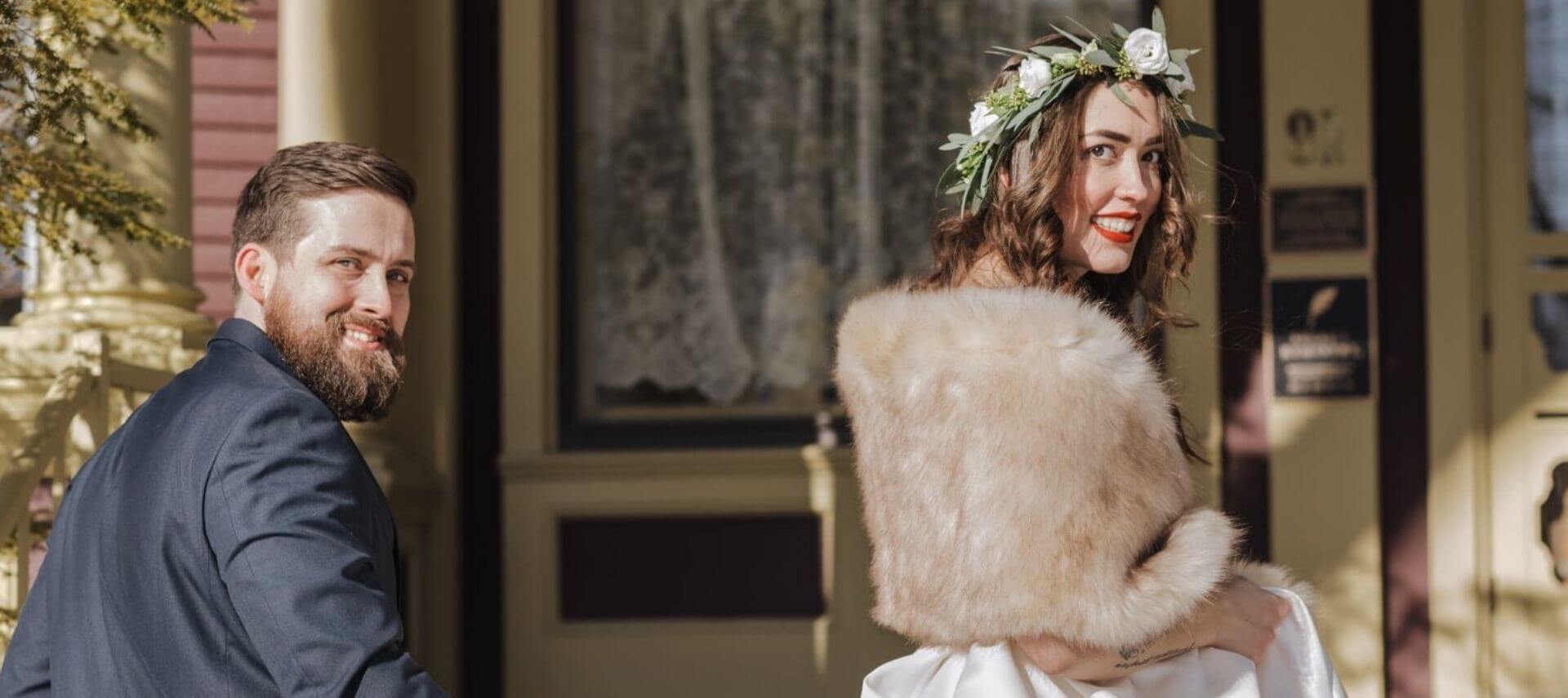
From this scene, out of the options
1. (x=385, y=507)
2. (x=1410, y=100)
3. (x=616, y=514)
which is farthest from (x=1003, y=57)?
(x=385, y=507)

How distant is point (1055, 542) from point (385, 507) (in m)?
0.85

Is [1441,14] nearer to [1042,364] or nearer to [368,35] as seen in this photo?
[368,35]

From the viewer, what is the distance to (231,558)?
1.74 m

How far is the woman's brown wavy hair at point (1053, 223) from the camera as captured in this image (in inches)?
97.2

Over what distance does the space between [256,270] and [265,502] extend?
1.25ft

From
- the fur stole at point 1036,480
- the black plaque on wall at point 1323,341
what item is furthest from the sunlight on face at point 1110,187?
the black plaque on wall at point 1323,341

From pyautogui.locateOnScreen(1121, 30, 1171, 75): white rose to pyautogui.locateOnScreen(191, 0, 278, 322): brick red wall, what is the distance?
4.74m

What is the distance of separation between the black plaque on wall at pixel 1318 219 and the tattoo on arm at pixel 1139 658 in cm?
402

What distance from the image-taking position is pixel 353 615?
5.65 feet

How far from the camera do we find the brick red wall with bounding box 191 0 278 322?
656 centimetres

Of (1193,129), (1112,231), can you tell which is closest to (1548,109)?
(1193,129)

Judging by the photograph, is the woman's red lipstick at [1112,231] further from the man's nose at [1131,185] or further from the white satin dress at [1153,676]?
the white satin dress at [1153,676]

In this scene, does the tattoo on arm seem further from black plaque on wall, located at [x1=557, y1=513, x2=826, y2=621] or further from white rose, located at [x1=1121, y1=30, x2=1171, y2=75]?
black plaque on wall, located at [x1=557, y1=513, x2=826, y2=621]

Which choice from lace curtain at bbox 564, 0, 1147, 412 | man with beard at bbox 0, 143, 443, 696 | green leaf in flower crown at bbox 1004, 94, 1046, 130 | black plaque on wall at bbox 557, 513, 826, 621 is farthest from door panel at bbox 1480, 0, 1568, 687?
man with beard at bbox 0, 143, 443, 696
